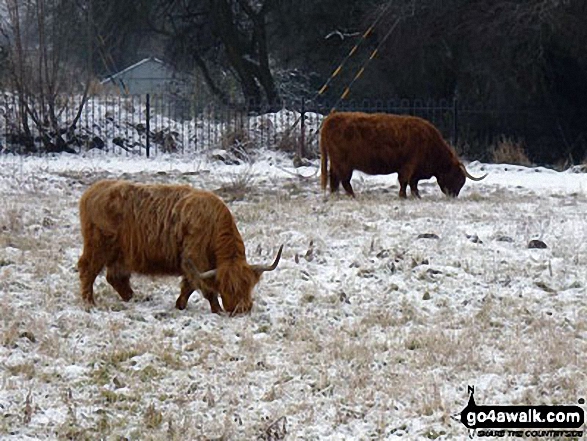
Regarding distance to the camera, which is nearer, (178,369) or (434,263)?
(178,369)

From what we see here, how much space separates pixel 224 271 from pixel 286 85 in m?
26.3

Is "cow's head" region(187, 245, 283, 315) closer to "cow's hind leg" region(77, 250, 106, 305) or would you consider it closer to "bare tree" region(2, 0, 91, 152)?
"cow's hind leg" region(77, 250, 106, 305)

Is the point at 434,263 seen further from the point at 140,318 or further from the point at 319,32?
the point at 319,32

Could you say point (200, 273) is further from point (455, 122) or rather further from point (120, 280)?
point (455, 122)

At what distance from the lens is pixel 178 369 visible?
678 cm

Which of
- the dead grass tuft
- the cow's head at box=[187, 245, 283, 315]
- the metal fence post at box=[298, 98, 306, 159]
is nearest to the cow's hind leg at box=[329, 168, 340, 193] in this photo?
the metal fence post at box=[298, 98, 306, 159]

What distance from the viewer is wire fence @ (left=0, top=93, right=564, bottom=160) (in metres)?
22.2

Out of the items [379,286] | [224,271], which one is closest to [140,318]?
[224,271]

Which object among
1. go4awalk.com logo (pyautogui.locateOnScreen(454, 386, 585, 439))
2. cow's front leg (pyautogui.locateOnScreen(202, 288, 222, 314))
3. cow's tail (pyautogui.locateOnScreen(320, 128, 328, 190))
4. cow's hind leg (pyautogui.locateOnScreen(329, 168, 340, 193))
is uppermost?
cow's tail (pyautogui.locateOnScreen(320, 128, 328, 190))

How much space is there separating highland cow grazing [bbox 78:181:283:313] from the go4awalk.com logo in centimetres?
259

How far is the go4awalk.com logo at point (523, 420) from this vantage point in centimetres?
579

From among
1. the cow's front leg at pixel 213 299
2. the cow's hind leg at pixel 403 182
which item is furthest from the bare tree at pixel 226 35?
A: the cow's front leg at pixel 213 299

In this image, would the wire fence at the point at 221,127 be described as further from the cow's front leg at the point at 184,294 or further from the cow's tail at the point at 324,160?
→ the cow's front leg at the point at 184,294

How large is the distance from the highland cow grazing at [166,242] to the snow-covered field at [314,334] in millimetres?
246
